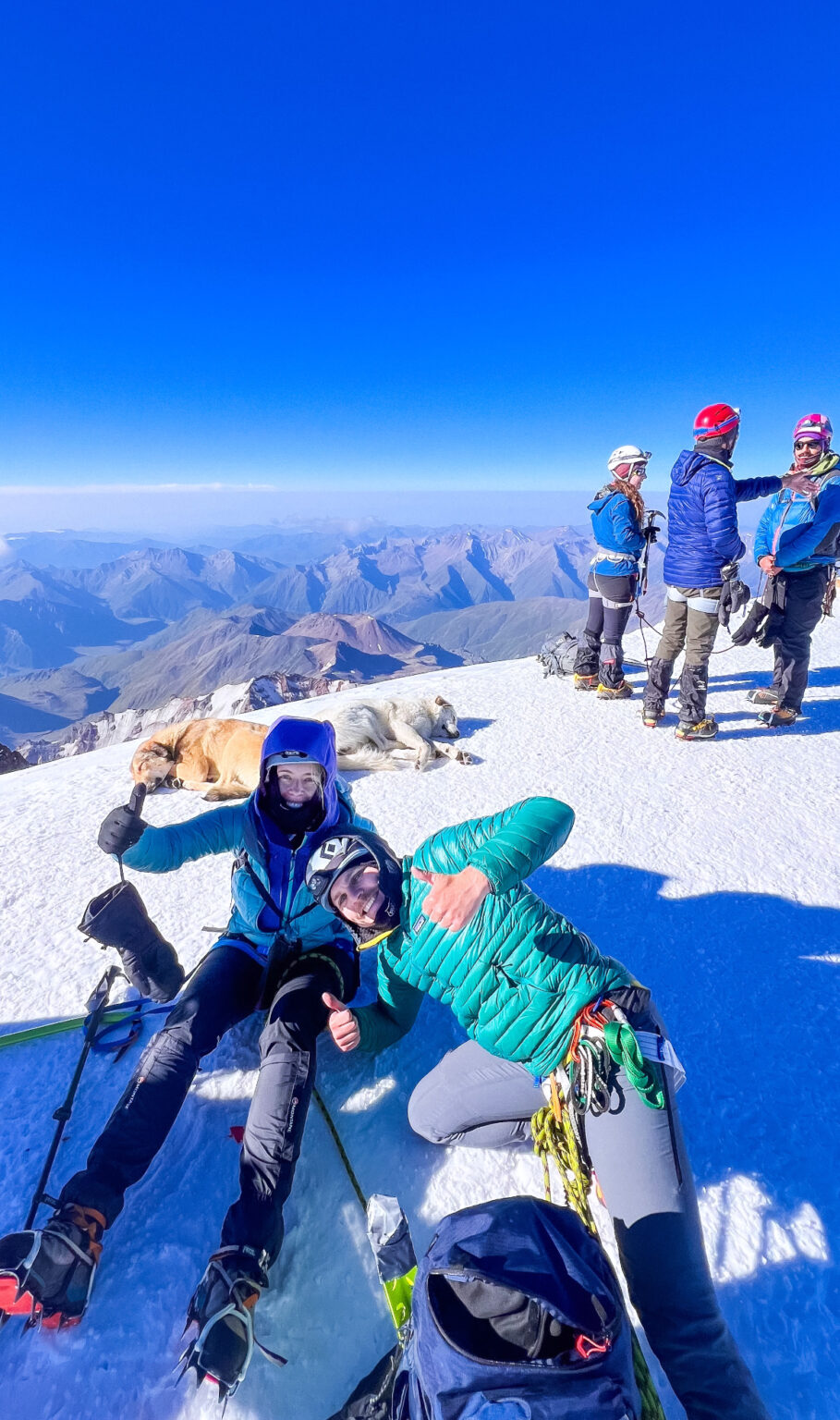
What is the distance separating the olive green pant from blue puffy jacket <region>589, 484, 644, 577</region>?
811 millimetres

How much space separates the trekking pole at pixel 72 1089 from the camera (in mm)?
2352

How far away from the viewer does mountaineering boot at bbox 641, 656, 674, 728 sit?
22.7ft

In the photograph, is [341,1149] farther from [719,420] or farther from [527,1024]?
[719,420]

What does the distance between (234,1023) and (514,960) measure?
5.14ft

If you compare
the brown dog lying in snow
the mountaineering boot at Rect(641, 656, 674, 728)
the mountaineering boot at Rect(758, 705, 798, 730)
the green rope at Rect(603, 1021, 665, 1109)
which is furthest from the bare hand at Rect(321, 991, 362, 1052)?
the mountaineering boot at Rect(758, 705, 798, 730)

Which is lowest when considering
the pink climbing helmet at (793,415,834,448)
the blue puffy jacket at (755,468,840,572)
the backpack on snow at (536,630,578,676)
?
the backpack on snow at (536,630,578,676)

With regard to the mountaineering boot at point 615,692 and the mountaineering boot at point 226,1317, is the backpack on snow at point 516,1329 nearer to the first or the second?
the mountaineering boot at point 226,1317

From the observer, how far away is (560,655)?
9.42 meters

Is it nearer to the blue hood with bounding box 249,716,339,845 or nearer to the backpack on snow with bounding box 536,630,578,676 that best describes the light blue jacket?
the backpack on snow with bounding box 536,630,578,676

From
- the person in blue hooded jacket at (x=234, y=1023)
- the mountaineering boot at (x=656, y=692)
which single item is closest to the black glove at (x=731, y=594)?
the mountaineering boot at (x=656, y=692)

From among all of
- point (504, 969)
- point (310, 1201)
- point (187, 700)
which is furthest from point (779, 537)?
point (187, 700)

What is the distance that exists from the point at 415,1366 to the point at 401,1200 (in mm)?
1062

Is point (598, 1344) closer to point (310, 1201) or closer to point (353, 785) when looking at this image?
point (310, 1201)

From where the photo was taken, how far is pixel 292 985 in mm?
2914
